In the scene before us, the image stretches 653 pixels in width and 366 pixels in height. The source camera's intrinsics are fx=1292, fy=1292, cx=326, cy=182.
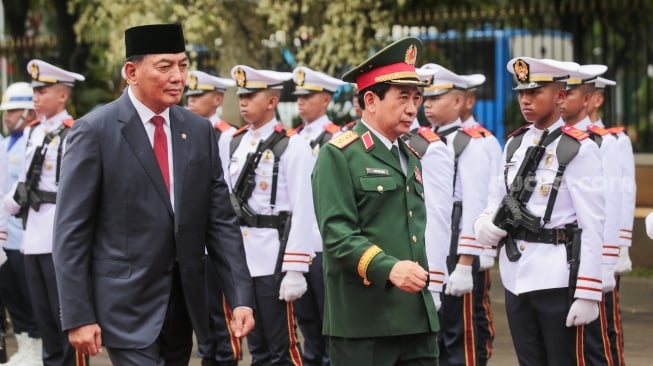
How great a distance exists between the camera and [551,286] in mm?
6328

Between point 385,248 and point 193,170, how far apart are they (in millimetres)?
848

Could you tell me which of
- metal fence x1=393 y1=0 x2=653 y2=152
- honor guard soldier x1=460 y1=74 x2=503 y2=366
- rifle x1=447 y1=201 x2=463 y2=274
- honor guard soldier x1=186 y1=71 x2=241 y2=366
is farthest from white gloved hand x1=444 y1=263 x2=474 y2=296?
metal fence x1=393 y1=0 x2=653 y2=152

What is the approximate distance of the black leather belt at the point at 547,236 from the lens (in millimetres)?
6344

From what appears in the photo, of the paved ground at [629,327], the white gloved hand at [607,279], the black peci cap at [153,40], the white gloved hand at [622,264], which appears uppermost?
the black peci cap at [153,40]

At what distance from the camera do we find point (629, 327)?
36.1 feet

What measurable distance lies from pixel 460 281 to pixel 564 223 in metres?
1.68

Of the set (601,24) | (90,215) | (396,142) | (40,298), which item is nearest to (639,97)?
(601,24)

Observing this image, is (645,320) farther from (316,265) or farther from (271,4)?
(271,4)

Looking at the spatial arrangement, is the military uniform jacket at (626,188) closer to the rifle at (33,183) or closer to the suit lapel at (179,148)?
the rifle at (33,183)

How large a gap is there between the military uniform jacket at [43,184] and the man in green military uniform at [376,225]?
3685mm

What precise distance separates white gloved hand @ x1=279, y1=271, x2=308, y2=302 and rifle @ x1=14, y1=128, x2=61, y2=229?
1962 mm

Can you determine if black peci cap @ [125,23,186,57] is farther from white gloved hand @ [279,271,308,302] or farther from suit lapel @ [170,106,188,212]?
white gloved hand @ [279,271,308,302]

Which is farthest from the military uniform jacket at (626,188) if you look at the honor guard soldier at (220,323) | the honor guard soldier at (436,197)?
the honor guard soldier at (220,323)

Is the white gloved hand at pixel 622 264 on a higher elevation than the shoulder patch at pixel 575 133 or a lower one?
lower
